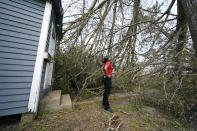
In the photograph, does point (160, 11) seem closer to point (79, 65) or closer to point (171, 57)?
point (171, 57)

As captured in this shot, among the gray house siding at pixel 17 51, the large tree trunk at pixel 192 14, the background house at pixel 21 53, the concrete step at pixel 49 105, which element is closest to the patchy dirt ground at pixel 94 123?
the concrete step at pixel 49 105

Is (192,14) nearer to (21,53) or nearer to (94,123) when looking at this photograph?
(94,123)

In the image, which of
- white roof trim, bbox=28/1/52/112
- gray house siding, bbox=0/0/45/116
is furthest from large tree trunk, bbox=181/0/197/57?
gray house siding, bbox=0/0/45/116

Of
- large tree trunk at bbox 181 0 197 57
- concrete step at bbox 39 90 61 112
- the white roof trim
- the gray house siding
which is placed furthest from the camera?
concrete step at bbox 39 90 61 112

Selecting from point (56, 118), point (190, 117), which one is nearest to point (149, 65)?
point (190, 117)

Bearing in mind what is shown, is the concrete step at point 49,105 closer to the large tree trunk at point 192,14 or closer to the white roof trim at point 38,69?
the white roof trim at point 38,69

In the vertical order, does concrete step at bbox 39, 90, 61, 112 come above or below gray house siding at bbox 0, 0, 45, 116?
below

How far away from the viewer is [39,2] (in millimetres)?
2545

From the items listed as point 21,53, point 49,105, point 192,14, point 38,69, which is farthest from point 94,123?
point 192,14

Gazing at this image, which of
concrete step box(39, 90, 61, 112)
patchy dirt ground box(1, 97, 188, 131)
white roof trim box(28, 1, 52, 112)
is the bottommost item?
patchy dirt ground box(1, 97, 188, 131)

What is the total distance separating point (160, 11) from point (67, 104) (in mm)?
5904

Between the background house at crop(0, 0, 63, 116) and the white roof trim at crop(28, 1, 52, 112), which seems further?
the white roof trim at crop(28, 1, 52, 112)

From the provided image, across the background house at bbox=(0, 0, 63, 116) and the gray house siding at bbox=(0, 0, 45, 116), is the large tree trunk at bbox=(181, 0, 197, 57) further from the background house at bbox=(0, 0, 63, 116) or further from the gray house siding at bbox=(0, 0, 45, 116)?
the gray house siding at bbox=(0, 0, 45, 116)

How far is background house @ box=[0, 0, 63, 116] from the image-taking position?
198cm
